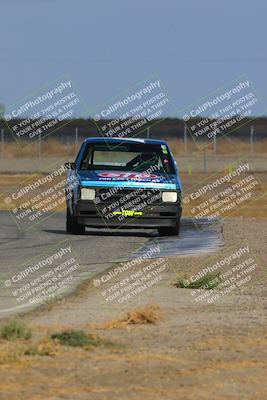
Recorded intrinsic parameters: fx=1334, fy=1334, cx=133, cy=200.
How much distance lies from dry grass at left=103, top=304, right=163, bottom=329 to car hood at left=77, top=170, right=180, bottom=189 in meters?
11.7

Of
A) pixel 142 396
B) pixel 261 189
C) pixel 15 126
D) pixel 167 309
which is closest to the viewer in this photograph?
pixel 142 396

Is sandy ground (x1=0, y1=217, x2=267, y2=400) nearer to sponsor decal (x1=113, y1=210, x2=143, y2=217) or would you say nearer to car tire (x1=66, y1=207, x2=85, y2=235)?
sponsor decal (x1=113, y1=210, x2=143, y2=217)

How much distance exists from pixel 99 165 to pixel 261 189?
822 inches

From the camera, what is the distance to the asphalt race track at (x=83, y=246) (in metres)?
16.2

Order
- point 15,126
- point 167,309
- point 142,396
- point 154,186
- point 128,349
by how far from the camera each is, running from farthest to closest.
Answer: point 15,126 < point 154,186 < point 167,309 < point 128,349 < point 142,396

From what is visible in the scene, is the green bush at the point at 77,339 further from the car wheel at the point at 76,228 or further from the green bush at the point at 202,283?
the car wheel at the point at 76,228

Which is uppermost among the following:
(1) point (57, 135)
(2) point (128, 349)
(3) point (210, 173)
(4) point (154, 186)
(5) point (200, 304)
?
(2) point (128, 349)

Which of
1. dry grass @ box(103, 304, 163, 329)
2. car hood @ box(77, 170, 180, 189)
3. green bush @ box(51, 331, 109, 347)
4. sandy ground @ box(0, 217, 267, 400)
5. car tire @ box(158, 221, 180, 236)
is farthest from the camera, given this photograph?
car tire @ box(158, 221, 180, 236)

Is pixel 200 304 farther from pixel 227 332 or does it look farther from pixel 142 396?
pixel 142 396

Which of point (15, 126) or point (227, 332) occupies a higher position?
point (227, 332)

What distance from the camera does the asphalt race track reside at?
639 inches

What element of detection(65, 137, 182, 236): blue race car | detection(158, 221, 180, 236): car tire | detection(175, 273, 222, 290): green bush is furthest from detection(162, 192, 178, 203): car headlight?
detection(175, 273, 222, 290): green bush

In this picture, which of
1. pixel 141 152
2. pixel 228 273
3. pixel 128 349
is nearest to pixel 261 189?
pixel 141 152

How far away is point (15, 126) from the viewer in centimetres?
8800
